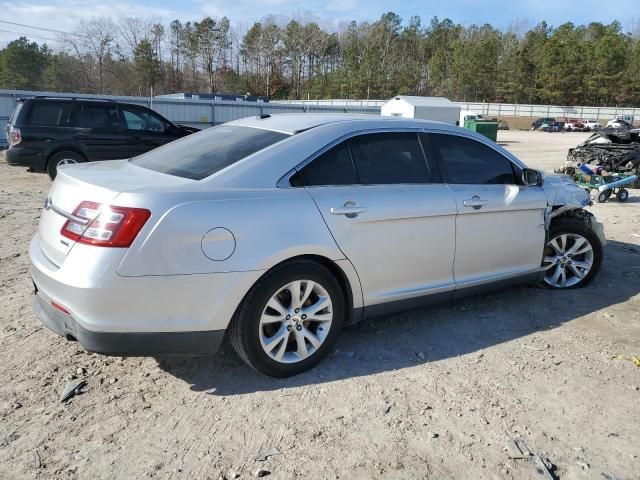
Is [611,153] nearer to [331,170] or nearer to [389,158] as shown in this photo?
[389,158]

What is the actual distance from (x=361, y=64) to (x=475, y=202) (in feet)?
331

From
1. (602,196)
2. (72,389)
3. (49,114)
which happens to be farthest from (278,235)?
(602,196)

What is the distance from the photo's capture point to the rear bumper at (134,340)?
289cm

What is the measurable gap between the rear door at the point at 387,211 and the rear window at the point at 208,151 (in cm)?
42

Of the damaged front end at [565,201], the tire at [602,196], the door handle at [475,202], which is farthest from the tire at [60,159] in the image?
the tire at [602,196]

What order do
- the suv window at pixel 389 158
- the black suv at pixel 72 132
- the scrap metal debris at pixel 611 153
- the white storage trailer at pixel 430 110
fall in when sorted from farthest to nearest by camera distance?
the white storage trailer at pixel 430 110 < the scrap metal debris at pixel 611 153 < the black suv at pixel 72 132 < the suv window at pixel 389 158

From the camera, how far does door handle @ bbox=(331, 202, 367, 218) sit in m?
3.41

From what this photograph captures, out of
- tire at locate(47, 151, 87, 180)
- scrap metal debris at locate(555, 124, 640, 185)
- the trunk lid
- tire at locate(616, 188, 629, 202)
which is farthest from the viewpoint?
scrap metal debris at locate(555, 124, 640, 185)

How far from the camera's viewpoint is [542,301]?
4.89 meters

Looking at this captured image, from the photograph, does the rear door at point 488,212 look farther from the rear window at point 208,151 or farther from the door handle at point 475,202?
the rear window at point 208,151

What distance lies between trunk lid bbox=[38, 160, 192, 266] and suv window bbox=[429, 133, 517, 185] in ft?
6.68

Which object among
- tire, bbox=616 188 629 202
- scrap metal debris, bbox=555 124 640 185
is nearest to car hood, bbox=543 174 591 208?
tire, bbox=616 188 629 202

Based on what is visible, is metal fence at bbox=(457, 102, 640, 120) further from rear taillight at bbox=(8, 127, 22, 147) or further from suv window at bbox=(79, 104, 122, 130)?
rear taillight at bbox=(8, 127, 22, 147)

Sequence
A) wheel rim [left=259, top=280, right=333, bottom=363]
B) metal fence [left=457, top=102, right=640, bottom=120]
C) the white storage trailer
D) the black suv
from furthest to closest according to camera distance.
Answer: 1. metal fence [left=457, top=102, right=640, bottom=120]
2. the white storage trailer
3. the black suv
4. wheel rim [left=259, top=280, right=333, bottom=363]
